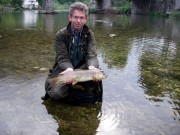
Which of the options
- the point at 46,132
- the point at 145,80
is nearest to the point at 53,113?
the point at 46,132

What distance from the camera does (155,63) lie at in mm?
9289

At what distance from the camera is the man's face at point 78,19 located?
515cm

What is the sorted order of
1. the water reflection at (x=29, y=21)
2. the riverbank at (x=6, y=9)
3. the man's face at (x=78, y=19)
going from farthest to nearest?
the riverbank at (x=6, y=9) → the water reflection at (x=29, y=21) → the man's face at (x=78, y=19)

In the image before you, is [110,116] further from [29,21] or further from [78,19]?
[29,21]

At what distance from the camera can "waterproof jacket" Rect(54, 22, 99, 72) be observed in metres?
5.43

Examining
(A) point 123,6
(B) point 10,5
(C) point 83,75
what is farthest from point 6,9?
(C) point 83,75

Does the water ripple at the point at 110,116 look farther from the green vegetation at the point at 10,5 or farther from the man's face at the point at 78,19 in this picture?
the green vegetation at the point at 10,5

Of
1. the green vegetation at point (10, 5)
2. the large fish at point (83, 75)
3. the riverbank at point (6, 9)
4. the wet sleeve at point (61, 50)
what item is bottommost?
the large fish at point (83, 75)

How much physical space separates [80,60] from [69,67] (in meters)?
0.49

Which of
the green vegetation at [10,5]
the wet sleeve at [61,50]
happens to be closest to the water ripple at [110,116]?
the wet sleeve at [61,50]

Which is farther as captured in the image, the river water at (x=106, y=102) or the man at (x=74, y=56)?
the man at (x=74, y=56)

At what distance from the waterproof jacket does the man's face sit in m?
0.18

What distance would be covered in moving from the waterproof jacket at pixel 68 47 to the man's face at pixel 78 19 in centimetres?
18

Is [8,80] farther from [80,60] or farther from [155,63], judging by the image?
[155,63]
